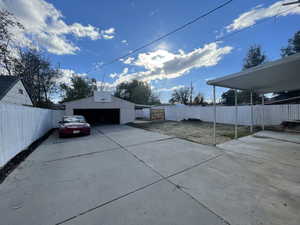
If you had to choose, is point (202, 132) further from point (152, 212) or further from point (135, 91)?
point (135, 91)

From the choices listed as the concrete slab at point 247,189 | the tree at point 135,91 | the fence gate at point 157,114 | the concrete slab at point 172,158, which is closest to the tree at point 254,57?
the fence gate at point 157,114

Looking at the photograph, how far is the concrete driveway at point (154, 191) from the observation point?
1.71m

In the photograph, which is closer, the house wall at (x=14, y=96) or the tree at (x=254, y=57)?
the house wall at (x=14, y=96)

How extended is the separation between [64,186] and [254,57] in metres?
25.8

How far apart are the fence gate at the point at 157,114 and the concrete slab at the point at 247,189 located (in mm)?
14611

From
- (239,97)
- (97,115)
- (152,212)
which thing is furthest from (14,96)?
(239,97)

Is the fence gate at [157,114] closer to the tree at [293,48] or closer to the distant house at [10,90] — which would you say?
the distant house at [10,90]

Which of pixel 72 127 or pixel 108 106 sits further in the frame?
→ pixel 108 106

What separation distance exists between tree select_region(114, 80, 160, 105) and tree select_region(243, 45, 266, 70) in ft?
74.3

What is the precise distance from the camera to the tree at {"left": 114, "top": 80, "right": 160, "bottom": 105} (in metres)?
34.7

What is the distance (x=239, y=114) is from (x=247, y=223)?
12.6 meters

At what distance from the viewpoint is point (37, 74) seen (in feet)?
57.9

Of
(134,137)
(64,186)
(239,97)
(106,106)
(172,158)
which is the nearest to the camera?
(64,186)

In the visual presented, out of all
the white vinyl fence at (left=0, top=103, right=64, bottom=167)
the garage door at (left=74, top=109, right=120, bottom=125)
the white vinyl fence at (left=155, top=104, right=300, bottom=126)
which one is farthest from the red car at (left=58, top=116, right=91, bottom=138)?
the white vinyl fence at (left=155, top=104, right=300, bottom=126)
